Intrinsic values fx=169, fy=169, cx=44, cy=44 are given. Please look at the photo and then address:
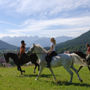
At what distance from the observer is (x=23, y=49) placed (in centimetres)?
1622

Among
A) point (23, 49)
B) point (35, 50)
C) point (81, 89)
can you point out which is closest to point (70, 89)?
point (81, 89)

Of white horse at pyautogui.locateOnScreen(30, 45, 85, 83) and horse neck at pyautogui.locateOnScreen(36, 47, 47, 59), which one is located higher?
horse neck at pyautogui.locateOnScreen(36, 47, 47, 59)

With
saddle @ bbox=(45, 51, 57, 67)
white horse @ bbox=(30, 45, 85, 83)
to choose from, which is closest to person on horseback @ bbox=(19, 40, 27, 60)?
white horse @ bbox=(30, 45, 85, 83)

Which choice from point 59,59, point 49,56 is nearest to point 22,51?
point 49,56

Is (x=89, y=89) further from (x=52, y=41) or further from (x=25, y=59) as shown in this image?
(x=25, y=59)

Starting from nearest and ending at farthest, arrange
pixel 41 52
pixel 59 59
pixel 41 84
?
pixel 41 84, pixel 59 59, pixel 41 52

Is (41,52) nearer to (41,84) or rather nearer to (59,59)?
(59,59)

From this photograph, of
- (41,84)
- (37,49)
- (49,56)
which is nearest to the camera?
(41,84)

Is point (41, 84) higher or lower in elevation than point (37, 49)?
lower

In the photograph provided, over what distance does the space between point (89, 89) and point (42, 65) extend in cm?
404

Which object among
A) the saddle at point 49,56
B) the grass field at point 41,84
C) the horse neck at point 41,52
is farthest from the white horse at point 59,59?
the grass field at point 41,84

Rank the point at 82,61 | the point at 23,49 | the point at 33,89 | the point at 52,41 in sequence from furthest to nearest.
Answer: the point at 23,49
the point at 82,61
the point at 52,41
the point at 33,89

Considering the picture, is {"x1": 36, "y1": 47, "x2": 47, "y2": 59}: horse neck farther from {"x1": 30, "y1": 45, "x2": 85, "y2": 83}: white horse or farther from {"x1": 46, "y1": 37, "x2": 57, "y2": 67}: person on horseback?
{"x1": 46, "y1": 37, "x2": 57, "y2": 67}: person on horseback

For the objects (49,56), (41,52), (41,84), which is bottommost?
(41,84)
